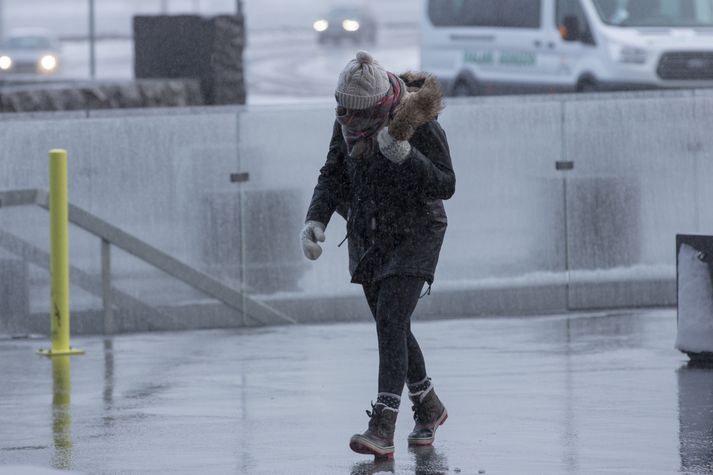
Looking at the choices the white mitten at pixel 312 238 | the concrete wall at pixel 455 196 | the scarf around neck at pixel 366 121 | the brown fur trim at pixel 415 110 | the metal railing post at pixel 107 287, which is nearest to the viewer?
the brown fur trim at pixel 415 110

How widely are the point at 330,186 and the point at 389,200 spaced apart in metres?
0.32

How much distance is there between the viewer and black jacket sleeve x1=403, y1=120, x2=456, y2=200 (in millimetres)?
6238

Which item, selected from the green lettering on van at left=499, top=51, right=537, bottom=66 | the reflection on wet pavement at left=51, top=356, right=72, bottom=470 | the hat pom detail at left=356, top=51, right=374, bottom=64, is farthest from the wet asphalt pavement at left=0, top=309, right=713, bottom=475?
the green lettering on van at left=499, top=51, right=537, bottom=66

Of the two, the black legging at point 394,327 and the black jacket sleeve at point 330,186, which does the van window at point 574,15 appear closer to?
the black jacket sleeve at point 330,186

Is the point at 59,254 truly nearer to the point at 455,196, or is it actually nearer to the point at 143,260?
the point at 143,260

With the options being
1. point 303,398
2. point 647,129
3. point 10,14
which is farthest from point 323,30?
point 303,398

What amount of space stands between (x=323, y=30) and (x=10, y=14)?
31.6 m

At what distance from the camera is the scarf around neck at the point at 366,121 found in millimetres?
6273

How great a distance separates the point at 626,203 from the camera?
11.2 m

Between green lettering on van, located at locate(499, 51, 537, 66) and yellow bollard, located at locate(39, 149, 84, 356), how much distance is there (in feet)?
41.9

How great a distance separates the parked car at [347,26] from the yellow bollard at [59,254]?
48.7m

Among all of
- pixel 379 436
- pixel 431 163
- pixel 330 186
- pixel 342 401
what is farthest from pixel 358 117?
pixel 342 401

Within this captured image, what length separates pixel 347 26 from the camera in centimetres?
5816

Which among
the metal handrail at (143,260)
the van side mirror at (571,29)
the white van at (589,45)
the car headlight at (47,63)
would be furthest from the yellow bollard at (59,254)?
the car headlight at (47,63)
